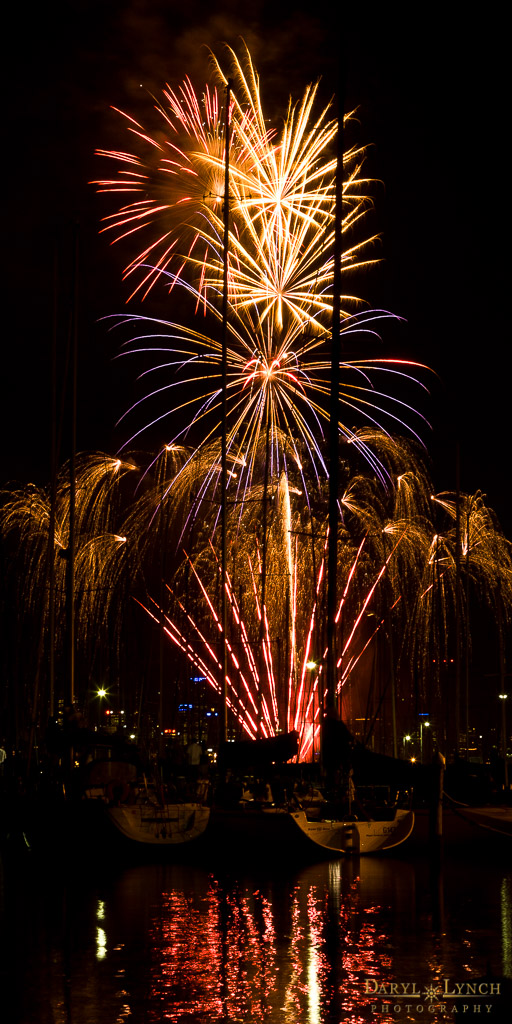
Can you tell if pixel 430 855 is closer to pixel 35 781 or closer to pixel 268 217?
pixel 35 781

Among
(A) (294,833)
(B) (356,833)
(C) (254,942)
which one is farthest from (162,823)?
(C) (254,942)

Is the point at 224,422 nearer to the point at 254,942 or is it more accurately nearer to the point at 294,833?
the point at 294,833

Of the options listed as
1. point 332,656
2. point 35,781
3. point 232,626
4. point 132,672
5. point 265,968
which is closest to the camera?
point 265,968

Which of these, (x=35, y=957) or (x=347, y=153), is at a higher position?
(x=347, y=153)

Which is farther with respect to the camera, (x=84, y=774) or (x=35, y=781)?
(x=35, y=781)

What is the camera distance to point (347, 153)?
3403 centimetres

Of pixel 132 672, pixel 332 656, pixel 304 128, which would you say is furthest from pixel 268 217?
pixel 132 672

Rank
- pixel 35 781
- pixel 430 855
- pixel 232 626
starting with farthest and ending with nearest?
1. pixel 232 626
2. pixel 35 781
3. pixel 430 855

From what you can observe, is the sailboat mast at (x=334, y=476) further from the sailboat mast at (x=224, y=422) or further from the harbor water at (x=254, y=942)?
the sailboat mast at (x=224, y=422)

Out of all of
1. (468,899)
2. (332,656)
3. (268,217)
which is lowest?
(468,899)

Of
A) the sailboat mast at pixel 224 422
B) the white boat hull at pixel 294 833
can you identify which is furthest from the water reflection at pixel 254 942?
the sailboat mast at pixel 224 422

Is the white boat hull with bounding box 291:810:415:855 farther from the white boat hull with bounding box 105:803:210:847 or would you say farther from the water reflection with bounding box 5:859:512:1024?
the white boat hull with bounding box 105:803:210:847

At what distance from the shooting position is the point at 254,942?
20141 mm

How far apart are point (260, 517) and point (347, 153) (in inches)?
630
